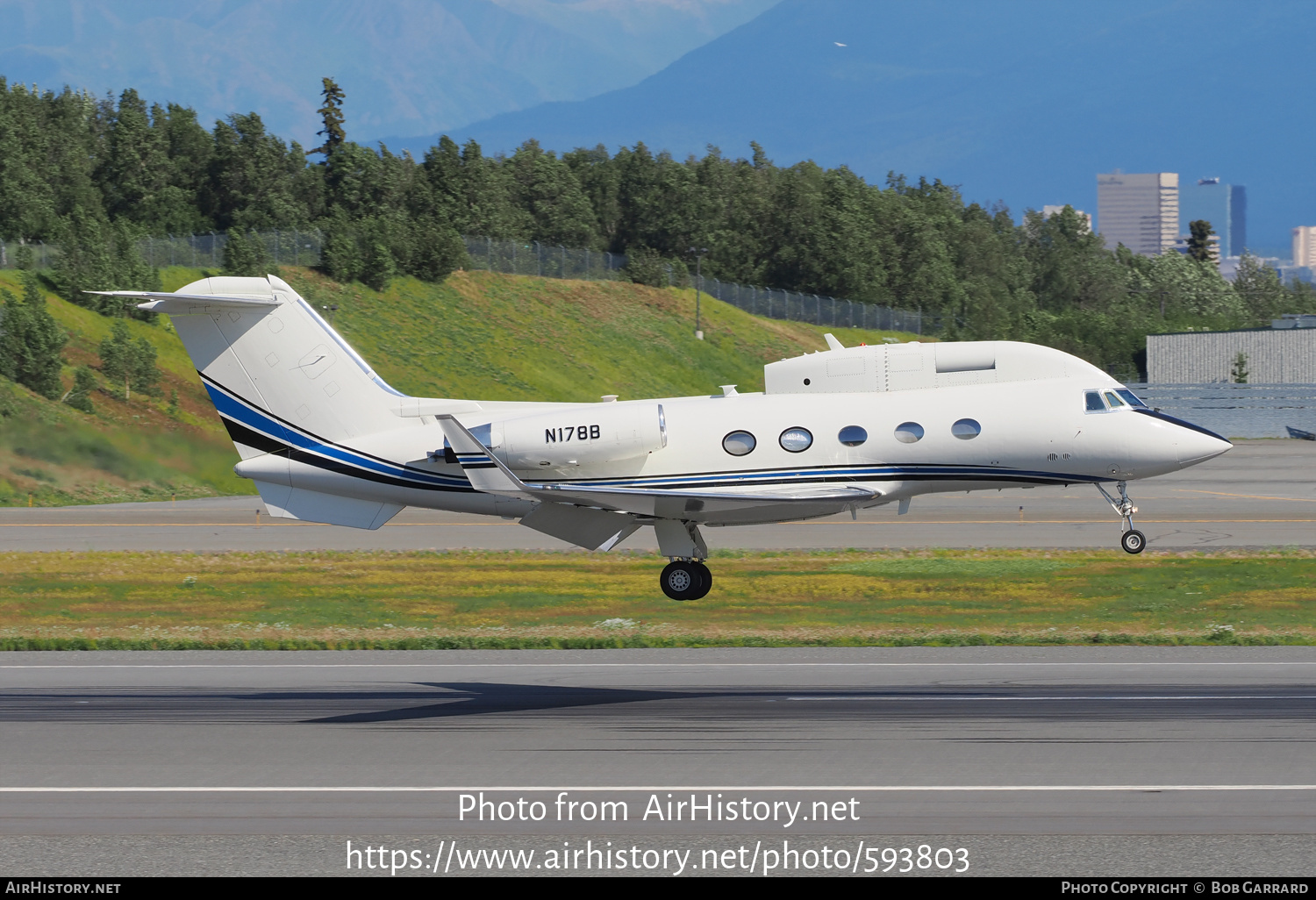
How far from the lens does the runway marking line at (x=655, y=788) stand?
14570 millimetres

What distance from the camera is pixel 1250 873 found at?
1200cm

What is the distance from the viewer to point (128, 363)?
65750 mm

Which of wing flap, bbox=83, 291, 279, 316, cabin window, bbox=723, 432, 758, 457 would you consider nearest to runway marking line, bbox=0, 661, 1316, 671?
cabin window, bbox=723, 432, 758, 457

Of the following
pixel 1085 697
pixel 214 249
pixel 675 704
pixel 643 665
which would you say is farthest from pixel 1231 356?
pixel 675 704

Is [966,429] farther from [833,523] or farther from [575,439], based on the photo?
[833,523]

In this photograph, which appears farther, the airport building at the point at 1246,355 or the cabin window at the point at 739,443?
the airport building at the point at 1246,355

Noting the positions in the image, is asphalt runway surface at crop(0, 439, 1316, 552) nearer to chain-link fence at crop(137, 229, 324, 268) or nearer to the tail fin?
the tail fin

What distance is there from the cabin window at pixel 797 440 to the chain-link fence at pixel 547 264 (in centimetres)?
6177

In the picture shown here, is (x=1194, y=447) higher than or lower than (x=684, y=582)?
higher

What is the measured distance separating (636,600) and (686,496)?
208 inches

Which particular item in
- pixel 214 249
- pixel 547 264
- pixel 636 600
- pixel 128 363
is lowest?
pixel 636 600

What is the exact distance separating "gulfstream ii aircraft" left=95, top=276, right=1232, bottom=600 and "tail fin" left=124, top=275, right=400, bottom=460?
3cm

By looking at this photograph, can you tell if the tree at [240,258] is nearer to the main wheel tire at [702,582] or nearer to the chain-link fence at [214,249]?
the chain-link fence at [214,249]

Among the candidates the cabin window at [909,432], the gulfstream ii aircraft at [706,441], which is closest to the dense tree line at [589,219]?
the gulfstream ii aircraft at [706,441]
